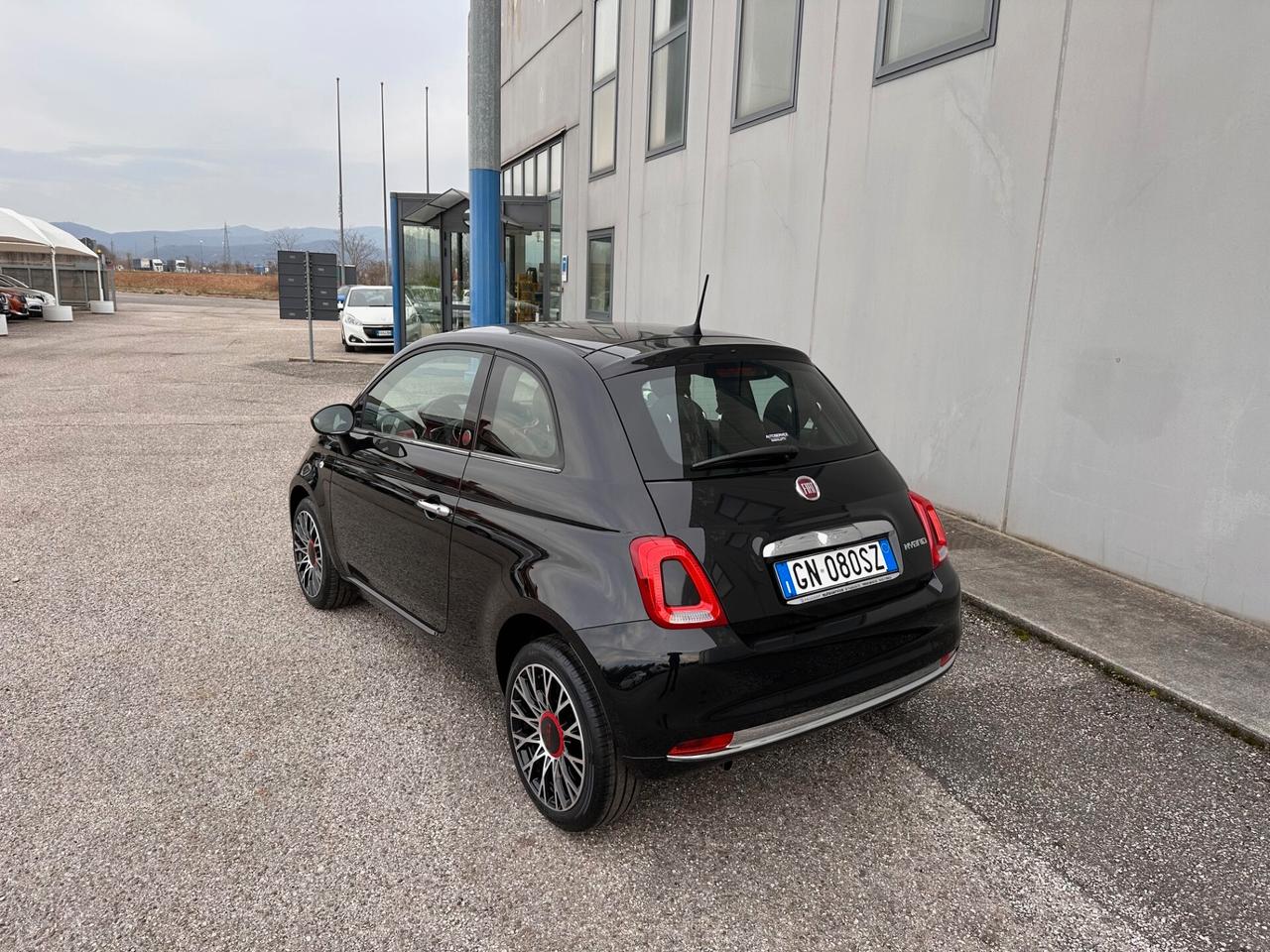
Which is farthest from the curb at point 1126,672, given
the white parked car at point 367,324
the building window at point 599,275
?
the white parked car at point 367,324

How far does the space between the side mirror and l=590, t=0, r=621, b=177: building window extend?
978 cm

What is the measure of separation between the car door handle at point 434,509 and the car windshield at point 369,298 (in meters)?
19.5

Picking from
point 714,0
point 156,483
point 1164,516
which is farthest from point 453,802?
point 714,0

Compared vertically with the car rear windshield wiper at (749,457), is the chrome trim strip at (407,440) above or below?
below

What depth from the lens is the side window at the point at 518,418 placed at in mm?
2951

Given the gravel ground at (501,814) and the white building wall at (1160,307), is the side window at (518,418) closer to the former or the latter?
the gravel ground at (501,814)

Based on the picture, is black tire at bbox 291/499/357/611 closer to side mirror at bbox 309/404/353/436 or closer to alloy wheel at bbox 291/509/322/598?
alloy wheel at bbox 291/509/322/598

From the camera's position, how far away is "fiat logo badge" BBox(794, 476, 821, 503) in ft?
9.14

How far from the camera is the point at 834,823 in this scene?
9.32 ft

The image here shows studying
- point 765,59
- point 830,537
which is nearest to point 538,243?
point 765,59

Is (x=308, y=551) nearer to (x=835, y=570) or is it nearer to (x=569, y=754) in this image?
(x=569, y=754)

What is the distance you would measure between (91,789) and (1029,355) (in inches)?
220

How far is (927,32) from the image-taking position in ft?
21.2

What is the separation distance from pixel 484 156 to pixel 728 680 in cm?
905
